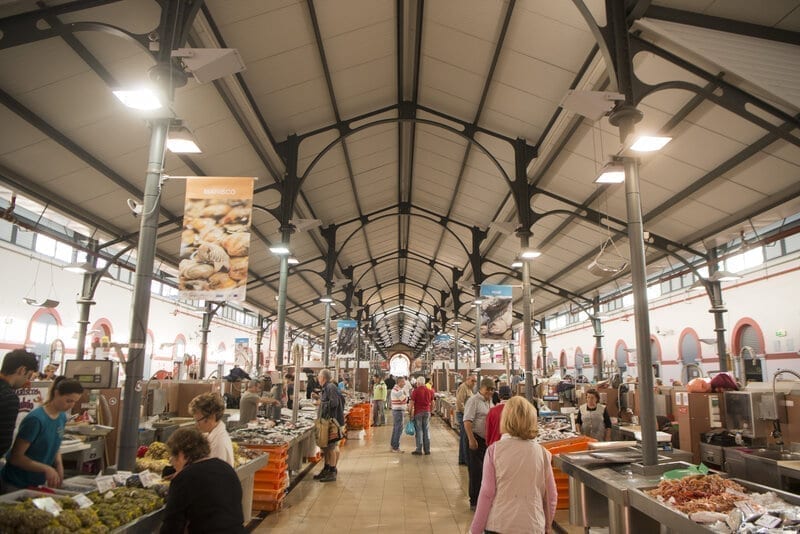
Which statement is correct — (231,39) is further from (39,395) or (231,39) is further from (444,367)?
(444,367)

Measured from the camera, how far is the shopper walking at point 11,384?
328 cm

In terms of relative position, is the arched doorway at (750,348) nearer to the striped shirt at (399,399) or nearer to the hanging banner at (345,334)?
the striped shirt at (399,399)

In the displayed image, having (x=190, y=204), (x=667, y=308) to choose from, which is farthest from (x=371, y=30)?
(x=667, y=308)

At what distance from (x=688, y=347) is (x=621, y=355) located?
15.5 ft

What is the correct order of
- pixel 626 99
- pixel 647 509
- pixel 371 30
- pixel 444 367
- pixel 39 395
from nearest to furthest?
1. pixel 647 509
2. pixel 626 99
3. pixel 39 395
4. pixel 371 30
5. pixel 444 367

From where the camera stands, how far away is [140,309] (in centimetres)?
458

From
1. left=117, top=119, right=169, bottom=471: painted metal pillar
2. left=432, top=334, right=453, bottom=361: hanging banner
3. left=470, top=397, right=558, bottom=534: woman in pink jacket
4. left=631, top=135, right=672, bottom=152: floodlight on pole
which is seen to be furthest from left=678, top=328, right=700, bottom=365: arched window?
left=117, top=119, right=169, bottom=471: painted metal pillar

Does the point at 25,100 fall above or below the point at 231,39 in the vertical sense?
below

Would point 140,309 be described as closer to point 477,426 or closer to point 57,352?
point 477,426

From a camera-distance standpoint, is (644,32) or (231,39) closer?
(644,32)

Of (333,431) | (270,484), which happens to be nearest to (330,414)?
(333,431)

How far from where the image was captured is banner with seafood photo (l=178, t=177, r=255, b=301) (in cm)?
536

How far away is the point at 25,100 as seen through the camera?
6965 mm

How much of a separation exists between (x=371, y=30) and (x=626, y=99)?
481 cm
